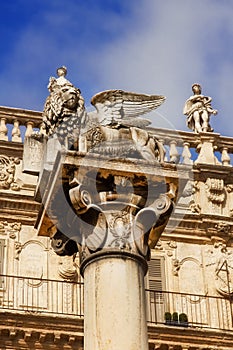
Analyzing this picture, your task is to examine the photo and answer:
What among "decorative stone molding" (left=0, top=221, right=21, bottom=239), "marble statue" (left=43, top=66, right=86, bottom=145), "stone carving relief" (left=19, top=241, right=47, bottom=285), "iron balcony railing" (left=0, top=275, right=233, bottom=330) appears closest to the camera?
"marble statue" (left=43, top=66, right=86, bottom=145)

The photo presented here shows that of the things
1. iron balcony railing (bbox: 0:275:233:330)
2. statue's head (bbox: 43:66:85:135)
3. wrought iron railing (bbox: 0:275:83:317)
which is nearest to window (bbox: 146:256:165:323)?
iron balcony railing (bbox: 0:275:233:330)

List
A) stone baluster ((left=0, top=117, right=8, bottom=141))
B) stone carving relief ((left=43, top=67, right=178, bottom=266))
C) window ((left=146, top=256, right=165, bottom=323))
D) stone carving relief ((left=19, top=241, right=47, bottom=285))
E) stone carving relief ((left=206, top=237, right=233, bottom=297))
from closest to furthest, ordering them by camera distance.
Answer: stone carving relief ((left=43, top=67, right=178, bottom=266)), stone carving relief ((left=19, top=241, right=47, bottom=285)), window ((left=146, top=256, right=165, bottom=323)), stone carving relief ((left=206, top=237, right=233, bottom=297)), stone baluster ((left=0, top=117, right=8, bottom=141))

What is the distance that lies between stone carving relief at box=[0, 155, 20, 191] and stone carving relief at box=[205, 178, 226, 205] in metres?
4.55

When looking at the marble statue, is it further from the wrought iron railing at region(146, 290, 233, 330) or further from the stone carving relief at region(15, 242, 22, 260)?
the wrought iron railing at region(146, 290, 233, 330)

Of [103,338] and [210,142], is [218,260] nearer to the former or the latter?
[210,142]

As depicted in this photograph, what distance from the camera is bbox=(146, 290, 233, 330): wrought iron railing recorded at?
2334cm

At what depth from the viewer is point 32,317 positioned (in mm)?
22078

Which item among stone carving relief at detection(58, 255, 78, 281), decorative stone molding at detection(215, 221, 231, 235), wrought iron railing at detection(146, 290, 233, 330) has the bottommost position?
wrought iron railing at detection(146, 290, 233, 330)

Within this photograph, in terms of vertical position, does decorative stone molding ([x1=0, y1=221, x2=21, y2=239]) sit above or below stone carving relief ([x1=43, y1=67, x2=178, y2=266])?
above

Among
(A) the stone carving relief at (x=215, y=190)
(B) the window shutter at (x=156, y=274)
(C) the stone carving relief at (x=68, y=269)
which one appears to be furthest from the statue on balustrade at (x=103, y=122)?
(A) the stone carving relief at (x=215, y=190)

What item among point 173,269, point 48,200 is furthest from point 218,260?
point 48,200

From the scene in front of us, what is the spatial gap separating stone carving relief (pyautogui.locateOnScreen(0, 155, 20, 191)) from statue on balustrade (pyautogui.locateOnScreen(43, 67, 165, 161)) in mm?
10703

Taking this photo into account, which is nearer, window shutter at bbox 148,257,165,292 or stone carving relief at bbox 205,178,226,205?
window shutter at bbox 148,257,165,292

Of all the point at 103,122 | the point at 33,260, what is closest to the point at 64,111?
the point at 103,122
